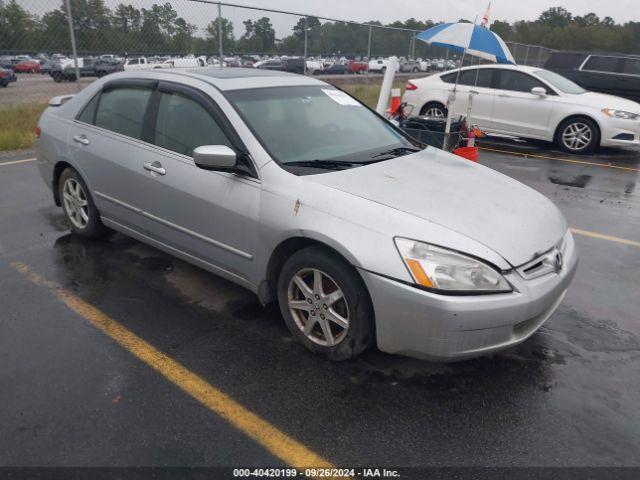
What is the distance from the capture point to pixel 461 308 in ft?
8.55

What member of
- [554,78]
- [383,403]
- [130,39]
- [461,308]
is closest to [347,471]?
[383,403]

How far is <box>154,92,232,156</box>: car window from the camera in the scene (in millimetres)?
3604

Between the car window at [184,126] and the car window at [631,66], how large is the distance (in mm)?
14292

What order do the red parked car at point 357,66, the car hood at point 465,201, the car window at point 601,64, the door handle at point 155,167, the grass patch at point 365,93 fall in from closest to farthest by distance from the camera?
1. the car hood at point 465,201
2. the door handle at point 155,167
3. the car window at point 601,64
4. the grass patch at point 365,93
5. the red parked car at point 357,66

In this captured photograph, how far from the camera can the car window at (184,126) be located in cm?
360

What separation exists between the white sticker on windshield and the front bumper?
6.34 ft

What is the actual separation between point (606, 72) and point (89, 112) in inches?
558

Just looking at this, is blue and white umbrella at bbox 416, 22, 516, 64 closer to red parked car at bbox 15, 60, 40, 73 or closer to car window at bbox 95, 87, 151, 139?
car window at bbox 95, 87, 151, 139

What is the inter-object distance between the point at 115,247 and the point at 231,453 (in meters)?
2.94

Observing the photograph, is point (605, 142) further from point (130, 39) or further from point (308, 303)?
point (130, 39)

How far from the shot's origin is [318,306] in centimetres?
307

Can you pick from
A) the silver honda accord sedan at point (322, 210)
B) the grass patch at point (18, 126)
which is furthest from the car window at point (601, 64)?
the grass patch at point (18, 126)

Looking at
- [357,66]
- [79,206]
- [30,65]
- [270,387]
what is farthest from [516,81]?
[30,65]

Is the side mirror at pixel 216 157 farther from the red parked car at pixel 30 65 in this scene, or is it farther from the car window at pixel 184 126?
the red parked car at pixel 30 65
